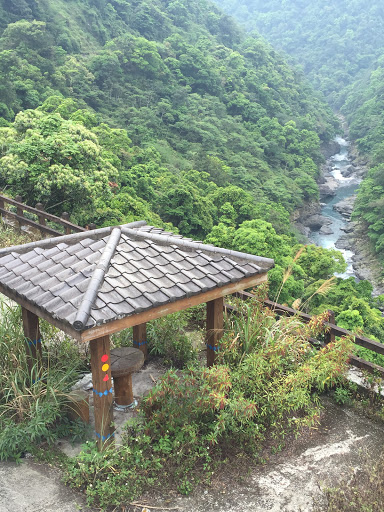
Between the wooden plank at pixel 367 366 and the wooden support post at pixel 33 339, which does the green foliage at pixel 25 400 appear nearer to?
the wooden support post at pixel 33 339

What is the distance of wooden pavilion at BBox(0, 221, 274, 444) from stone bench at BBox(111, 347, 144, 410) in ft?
1.61

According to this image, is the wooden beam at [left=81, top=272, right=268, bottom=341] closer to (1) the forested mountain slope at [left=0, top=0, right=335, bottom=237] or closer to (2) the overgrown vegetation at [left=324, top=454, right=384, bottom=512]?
(2) the overgrown vegetation at [left=324, top=454, right=384, bottom=512]

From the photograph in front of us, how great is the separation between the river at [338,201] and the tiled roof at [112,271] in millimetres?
27111

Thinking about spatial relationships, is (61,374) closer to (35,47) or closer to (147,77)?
(35,47)

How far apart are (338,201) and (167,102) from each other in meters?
18.3

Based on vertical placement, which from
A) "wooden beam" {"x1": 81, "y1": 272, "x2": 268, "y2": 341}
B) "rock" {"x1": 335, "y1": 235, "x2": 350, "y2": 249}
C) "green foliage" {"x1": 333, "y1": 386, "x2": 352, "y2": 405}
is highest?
"wooden beam" {"x1": 81, "y1": 272, "x2": 268, "y2": 341}

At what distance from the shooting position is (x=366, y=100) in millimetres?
64750

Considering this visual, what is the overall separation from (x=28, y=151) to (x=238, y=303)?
30.4 ft

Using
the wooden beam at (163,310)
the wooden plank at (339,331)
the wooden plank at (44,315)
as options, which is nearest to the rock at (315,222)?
the wooden plank at (339,331)

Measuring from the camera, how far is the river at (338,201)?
117 ft

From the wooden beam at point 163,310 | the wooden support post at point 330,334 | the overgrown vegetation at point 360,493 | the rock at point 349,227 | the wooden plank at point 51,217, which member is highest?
the wooden beam at point 163,310

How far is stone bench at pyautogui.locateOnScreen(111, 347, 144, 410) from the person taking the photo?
4938mm

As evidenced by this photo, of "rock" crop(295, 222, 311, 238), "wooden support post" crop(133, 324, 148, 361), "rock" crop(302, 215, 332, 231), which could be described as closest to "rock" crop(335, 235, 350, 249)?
"rock" crop(295, 222, 311, 238)

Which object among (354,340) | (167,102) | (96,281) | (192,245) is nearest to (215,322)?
(192,245)
